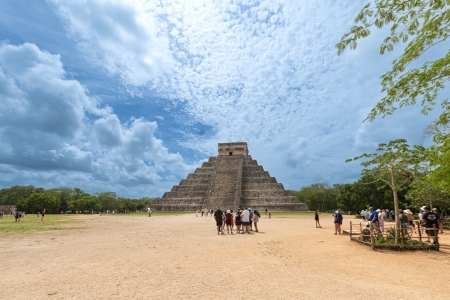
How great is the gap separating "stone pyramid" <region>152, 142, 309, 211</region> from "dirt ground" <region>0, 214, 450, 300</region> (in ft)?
104

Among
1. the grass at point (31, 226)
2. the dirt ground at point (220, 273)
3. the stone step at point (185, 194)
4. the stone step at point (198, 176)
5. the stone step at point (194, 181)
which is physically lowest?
the grass at point (31, 226)

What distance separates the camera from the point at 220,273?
19.7 ft

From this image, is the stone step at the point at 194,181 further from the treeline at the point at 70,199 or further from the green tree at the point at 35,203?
the green tree at the point at 35,203

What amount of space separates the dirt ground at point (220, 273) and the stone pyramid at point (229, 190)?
31.8 metres

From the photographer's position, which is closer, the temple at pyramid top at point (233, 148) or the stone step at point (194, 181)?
the stone step at point (194, 181)

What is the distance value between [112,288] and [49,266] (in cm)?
297

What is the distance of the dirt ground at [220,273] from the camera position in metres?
4.76

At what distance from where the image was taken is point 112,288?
498 cm

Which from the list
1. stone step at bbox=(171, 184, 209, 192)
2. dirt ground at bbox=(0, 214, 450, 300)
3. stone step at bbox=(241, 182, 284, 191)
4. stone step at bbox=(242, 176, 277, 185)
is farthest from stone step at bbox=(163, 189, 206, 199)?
dirt ground at bbox=(0, 214, 450, 300)

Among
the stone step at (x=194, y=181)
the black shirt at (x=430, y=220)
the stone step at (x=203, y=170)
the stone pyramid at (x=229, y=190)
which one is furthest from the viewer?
the stone step at (x=203, y=170)

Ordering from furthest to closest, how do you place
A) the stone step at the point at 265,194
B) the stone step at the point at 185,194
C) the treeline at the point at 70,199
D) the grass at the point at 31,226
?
the treeline at the point at 70,199 < the stone step at the point at 185,194 < the stone step at the point at 265,194 < the grass at the point at 31,226

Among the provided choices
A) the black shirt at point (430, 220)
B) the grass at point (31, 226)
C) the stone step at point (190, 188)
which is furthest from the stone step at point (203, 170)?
the black shirt at point (430, 220)

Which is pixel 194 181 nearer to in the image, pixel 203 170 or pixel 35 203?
pixel 203 170

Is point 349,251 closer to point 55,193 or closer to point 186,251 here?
point 186,251
